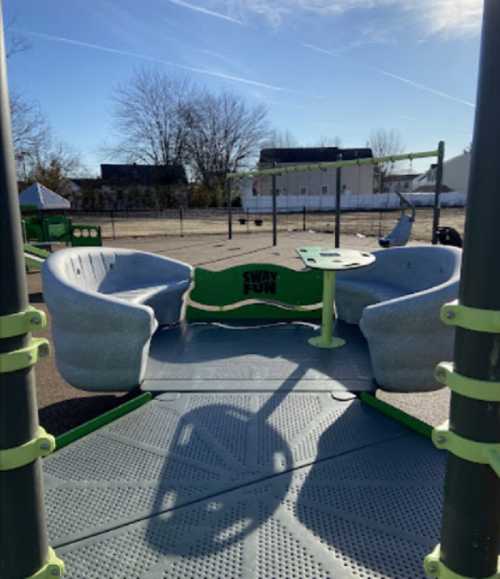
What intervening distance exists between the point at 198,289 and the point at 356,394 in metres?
2.68

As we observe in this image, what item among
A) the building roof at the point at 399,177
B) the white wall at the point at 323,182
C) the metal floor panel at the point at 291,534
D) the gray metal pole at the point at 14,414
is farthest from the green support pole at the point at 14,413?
the building roof at the point at 399,177

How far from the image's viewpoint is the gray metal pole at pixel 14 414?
901 mm

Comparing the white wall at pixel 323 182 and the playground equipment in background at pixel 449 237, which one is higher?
the white wall at pixel 323 182

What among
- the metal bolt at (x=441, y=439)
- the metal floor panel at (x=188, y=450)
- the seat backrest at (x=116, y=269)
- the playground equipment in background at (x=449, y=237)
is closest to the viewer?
the metal bolt at (x=441, y=439)

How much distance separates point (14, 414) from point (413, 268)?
14.9ft

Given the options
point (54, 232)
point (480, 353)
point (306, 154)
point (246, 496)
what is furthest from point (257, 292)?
point (306, 154)

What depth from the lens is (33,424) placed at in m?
1.01

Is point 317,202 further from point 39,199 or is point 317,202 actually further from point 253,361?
point 253,361

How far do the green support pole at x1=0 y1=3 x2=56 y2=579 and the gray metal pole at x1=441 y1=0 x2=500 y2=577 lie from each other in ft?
3.03

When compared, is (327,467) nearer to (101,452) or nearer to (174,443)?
(174,443)

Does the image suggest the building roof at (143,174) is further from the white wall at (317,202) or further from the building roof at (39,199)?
the building roof at (39,199)

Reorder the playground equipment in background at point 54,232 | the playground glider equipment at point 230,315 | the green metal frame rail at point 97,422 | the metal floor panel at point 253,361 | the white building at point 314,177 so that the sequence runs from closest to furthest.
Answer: the green metal frame rail at point 97,422 < the playground glider equipment at point 230,315 < the metal floor panel at point 253,361 < the playground equipment in background at point 54,232 < the white building at point 314,177

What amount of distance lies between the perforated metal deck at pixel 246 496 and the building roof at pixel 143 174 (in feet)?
159

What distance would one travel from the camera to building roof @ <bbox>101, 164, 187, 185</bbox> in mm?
48969
